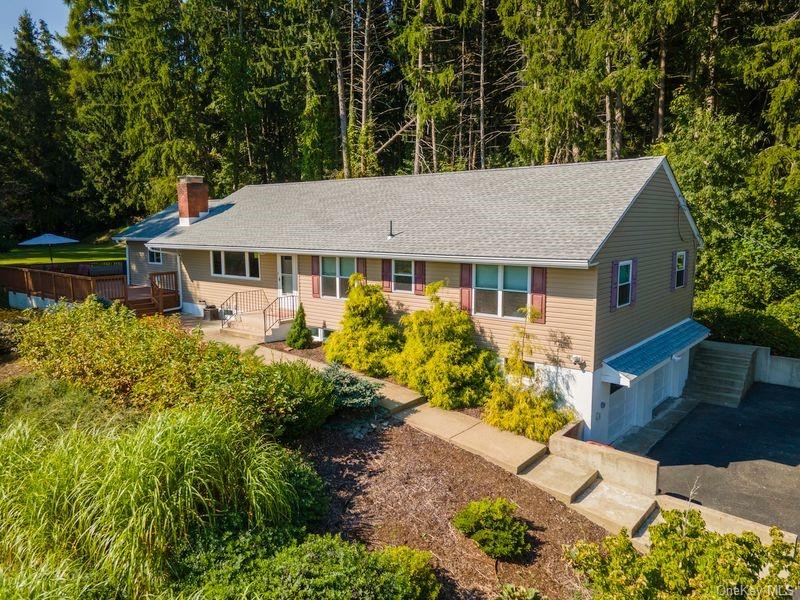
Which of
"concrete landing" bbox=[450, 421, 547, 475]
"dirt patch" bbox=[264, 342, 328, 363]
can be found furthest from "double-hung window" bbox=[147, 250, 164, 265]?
"concrete landing" bbox=[450, 421, 547, 475]

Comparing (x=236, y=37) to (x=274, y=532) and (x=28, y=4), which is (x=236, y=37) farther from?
Answer: (x=274, y=532)

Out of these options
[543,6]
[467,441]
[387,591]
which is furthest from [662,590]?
[543,6]

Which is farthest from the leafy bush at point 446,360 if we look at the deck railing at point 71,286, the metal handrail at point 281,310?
the deck railing at point 71,286

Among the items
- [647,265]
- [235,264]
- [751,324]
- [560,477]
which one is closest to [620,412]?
[647,265]

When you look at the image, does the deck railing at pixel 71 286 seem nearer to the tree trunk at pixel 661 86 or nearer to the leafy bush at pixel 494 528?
the leafy bush at pixel 494 528

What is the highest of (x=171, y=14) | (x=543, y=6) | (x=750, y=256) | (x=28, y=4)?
(x=28, y=4)

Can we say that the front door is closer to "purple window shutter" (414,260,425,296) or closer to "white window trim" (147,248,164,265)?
"purple window shutter" (414,260,425,296)

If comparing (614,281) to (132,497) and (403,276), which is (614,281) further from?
(132,497)
